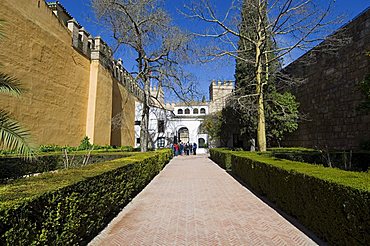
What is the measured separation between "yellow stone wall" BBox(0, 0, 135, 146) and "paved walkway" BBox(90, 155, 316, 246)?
734cm

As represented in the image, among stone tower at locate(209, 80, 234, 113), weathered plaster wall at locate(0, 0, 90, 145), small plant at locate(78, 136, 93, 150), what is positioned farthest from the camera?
small plant at locate(78, 136, 93, 150)

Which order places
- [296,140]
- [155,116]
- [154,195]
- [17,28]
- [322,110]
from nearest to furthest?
1. [154,195]
2. [17,28]
3. [322,110]
4. [296,140]
5. [155,116]

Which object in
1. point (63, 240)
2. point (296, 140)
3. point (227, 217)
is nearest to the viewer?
point (63, 240)

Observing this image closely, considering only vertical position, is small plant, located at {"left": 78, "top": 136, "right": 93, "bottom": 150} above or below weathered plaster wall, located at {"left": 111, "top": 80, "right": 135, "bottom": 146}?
below

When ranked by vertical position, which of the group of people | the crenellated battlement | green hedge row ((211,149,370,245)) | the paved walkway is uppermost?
the crenellated battlement

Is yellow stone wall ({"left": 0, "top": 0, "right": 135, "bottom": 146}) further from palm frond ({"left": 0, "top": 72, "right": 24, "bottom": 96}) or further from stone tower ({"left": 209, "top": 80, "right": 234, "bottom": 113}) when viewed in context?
stone tower ({"left": 209, "top": 80, "right": 234, "bottom": 113})

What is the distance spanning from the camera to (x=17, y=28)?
35.9 feet

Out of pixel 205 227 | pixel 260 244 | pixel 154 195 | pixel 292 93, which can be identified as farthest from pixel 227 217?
pixel 292 93

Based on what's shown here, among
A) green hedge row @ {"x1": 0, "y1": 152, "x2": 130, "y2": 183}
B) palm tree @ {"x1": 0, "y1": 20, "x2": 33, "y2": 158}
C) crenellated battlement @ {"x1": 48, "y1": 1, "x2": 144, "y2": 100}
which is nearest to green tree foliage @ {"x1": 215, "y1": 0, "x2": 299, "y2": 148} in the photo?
green hedge row @ {"x1": 0, "y1": 152, "x2": 130, "y2": 183}

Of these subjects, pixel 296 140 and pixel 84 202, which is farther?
pixel 296 140

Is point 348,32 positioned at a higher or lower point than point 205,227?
higher

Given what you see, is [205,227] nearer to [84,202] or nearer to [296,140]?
[84,202]

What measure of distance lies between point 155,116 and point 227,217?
25.8 metres

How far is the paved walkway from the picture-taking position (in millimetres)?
3824
